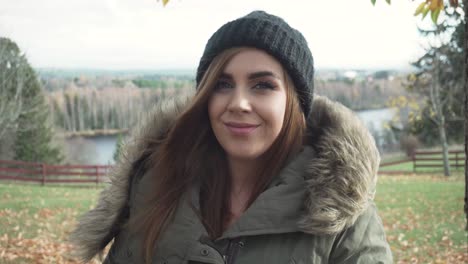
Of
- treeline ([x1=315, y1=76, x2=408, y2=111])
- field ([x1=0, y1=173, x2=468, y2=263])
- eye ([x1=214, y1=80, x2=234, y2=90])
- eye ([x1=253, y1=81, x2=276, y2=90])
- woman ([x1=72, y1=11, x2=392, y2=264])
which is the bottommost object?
field ([x1=0, y1=173, x2=468, y2=263])

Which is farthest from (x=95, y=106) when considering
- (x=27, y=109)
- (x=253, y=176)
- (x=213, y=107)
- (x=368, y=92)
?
(x=213, y=107)

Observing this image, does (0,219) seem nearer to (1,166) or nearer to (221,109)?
(221,109)

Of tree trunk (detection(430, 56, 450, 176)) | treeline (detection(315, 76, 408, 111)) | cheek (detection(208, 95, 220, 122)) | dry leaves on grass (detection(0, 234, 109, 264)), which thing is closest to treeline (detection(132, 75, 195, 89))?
cheek (detection(208, 95, 220, 122))

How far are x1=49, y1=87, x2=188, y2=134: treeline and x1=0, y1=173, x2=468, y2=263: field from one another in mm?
17046

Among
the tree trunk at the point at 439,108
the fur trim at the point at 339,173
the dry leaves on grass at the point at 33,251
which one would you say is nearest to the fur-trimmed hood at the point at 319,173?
the fur trim at the point at 339,173

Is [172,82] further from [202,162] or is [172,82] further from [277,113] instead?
[277,113]

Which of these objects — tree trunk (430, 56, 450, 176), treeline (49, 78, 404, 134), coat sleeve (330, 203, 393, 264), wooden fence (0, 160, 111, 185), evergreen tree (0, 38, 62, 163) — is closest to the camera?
coat sleeve (330, 203, 393, 264)

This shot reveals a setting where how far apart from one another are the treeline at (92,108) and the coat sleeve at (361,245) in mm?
27234

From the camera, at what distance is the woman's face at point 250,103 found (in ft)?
6.38

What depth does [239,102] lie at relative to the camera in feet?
6.28

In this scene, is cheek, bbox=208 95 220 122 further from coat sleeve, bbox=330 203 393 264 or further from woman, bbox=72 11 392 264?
coat sleeve, bbox=330 203 393 264

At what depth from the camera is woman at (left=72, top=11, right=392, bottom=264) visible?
186 cm

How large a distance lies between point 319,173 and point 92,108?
2970 centimetres

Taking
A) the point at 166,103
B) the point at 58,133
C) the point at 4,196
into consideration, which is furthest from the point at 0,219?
the point at 58,133
